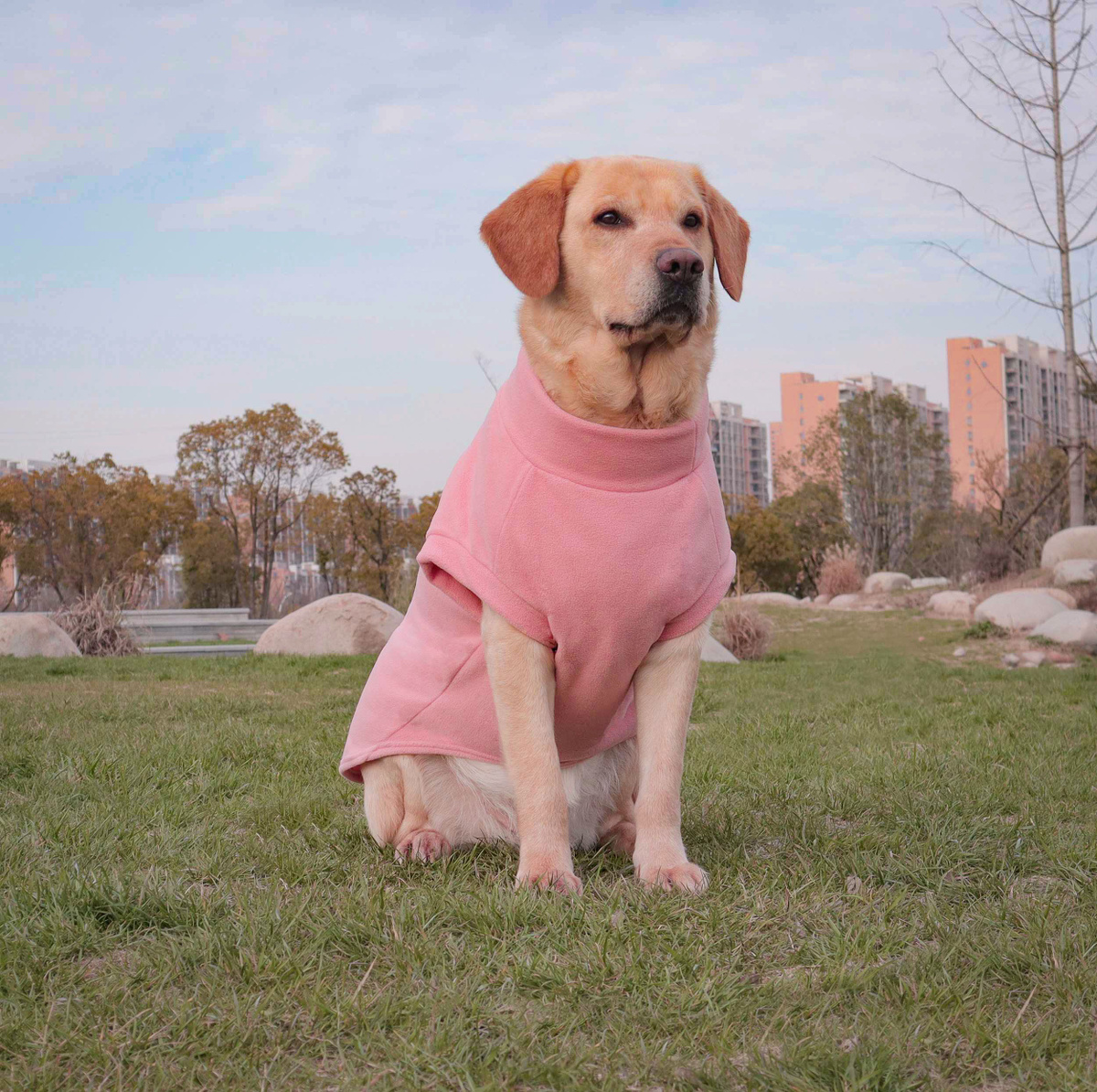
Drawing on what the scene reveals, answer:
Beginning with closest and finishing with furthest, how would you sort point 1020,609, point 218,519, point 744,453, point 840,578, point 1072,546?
point 1020,609 < point 1072,546 < point 840,578 < point 218,519 < point 744,453

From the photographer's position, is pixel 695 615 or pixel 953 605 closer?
pixel 695 615

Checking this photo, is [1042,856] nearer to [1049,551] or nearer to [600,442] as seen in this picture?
[600,442]

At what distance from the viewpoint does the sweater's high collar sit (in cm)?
265

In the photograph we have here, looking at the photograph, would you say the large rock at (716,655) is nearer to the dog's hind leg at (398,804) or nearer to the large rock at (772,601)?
the dog's hind leg at (398,804)

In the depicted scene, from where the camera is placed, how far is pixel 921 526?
3616cm

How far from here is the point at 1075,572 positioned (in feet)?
51.4

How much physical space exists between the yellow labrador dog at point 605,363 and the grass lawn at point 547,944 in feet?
0.71

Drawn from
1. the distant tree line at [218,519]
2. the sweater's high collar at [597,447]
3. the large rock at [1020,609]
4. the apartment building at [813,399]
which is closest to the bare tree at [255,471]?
the distant tree line at [218,519]

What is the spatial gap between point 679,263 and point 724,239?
18.7 inches

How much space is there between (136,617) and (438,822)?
61.2 ft

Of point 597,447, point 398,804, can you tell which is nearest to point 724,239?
point 597,447

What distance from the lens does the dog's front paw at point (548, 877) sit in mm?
2629

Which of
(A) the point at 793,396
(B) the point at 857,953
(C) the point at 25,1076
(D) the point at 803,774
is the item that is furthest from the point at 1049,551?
(A) the point at 793,396

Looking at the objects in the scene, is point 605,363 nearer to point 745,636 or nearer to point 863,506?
point 745,636
